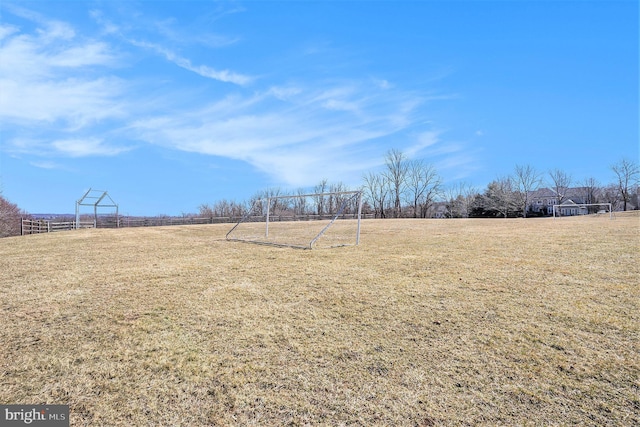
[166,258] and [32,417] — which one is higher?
[166,258]

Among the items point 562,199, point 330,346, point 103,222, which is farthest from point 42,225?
point 562,199

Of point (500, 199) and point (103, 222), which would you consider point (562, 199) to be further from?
point (103, 222)

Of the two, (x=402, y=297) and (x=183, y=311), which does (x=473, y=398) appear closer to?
(x=402, y=297)

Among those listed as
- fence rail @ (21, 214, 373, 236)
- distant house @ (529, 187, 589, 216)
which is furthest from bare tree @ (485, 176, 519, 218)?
fence rail @ (21, 214, 373, 236)

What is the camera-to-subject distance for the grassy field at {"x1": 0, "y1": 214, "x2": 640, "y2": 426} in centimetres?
214

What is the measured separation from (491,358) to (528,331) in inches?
31.3

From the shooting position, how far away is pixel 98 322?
3510 mm

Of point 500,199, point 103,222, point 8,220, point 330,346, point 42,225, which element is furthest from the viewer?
point 500,199

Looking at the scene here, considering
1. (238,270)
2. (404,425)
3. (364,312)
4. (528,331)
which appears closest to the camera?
(404,425)

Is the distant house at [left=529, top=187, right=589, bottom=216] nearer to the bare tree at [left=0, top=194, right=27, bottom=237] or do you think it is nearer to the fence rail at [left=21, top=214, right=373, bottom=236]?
the fence rail at [left=21, top=214, right=373, bottom=236]

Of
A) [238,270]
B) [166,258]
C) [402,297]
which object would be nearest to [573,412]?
[402,297]

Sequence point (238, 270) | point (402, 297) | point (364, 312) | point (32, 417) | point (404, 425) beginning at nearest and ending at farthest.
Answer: point (404, 425) → point (32, 417) → point (364, 312) → point (402, 297) → point (238, 270)

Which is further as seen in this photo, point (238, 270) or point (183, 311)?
point (238, 270)

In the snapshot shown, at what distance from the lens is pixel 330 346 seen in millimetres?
2955
